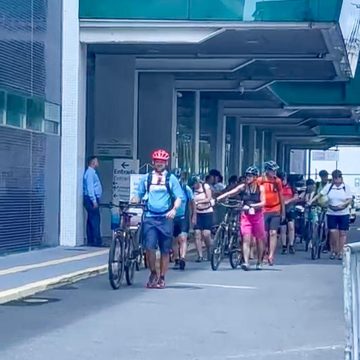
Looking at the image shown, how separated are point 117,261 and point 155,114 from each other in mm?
17160

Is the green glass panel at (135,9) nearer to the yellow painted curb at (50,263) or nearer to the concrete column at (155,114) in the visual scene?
the yellow painted curb at (50,263)

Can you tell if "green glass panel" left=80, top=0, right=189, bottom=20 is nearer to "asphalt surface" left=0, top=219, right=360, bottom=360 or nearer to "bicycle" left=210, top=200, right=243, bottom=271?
"bicycle" left=210, top=200, right=243, bottom=271

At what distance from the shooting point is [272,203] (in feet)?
73.7

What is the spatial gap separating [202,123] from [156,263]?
2581 centimetres

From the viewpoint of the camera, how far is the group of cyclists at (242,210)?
54.9 ft

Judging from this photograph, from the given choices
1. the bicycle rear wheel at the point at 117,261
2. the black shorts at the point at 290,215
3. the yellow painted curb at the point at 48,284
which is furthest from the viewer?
the black shorts at the point at 290,215

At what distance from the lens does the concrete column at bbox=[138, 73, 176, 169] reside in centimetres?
3375

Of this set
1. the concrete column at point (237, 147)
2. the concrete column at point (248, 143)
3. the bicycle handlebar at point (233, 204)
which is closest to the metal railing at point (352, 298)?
the bicycle handlebar at point (233, 204)

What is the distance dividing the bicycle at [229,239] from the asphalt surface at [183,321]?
1477 mm

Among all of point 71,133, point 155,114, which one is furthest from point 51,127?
point 155,114

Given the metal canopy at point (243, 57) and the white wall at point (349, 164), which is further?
the white wall at point (349, 164)

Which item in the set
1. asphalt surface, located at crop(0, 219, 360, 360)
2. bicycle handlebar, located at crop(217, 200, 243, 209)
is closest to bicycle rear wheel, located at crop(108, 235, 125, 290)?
asphalt surface, located at crop(0, 219, 360, 360)

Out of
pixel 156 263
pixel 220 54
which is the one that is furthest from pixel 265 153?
pixel 156 263

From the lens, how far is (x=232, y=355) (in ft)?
37.4
